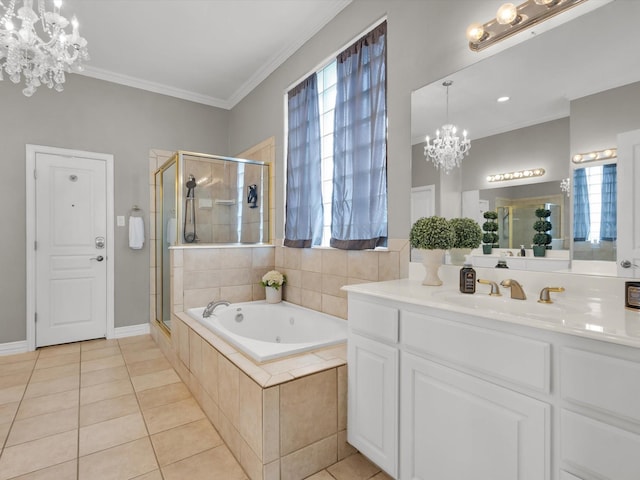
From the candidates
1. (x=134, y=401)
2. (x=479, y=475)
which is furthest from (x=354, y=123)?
(x=134, y=401)

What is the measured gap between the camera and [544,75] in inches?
57.0

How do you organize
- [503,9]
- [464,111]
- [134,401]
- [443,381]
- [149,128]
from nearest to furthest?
1. [443,381]
2. [503,9]
3. [464,111]
4. [134,401]
5. [149,128]

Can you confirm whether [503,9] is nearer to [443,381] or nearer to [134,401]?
[443,381]

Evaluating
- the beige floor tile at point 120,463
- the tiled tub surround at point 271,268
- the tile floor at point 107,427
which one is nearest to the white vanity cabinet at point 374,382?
the tile floor at point 107,427

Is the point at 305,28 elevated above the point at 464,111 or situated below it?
above

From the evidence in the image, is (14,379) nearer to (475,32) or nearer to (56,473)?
(56,473)

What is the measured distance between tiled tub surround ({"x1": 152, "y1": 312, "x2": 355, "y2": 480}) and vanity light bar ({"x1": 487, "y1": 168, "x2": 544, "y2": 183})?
1200mm

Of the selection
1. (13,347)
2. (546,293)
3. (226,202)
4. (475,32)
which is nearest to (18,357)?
(13,347)

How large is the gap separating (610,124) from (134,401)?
3035 mm

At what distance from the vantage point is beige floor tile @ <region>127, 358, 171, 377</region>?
281cm

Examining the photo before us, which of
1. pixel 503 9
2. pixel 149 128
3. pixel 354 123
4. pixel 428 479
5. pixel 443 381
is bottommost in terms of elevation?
pixel 428 479

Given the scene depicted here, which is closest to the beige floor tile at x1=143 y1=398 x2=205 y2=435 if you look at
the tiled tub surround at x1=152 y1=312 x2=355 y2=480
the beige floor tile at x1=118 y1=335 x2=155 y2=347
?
the tiled tub surround at x1=152 y1=312 x2=355 y2=480

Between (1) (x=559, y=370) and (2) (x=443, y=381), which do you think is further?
(2) (x=443, y=381)

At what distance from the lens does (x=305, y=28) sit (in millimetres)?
2801
